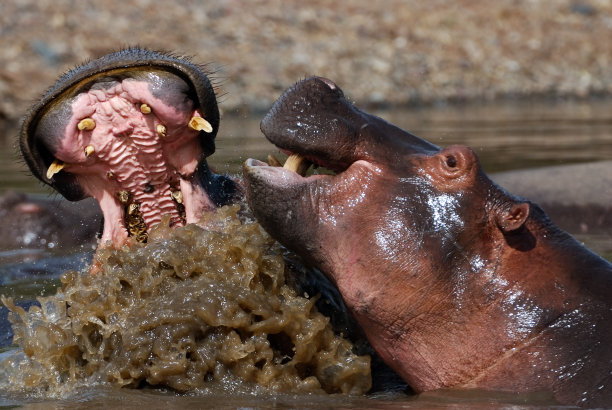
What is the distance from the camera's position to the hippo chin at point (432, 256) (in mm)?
3703

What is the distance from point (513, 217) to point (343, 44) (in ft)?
51.9

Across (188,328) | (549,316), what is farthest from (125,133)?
(549,316)

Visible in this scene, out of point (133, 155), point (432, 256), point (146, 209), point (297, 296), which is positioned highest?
point (133, 155)

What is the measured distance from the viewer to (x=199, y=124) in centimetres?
407

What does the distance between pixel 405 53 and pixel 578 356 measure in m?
16.4

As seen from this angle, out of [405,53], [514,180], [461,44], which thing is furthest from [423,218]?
[461,44]

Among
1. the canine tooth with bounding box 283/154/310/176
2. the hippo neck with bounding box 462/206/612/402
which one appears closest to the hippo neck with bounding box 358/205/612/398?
the hippo neck with bounding box 462/206/612/402

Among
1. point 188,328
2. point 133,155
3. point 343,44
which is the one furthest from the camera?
point 343,44

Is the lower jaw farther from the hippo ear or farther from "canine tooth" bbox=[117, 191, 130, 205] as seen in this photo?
the hippo ear

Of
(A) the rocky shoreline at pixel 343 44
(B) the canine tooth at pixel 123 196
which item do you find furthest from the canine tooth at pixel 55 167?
(A) the rocky shoreline at pixel 343 44

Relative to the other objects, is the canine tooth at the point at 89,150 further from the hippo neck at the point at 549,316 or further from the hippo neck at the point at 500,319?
the hippo neck at the point at 549,316

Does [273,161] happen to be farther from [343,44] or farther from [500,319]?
[343,44]

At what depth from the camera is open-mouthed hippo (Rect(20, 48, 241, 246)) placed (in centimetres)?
400

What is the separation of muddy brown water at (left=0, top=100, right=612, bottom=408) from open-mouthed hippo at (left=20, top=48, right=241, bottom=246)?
1.59 ft
